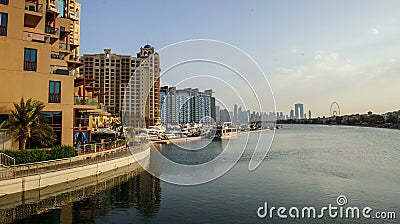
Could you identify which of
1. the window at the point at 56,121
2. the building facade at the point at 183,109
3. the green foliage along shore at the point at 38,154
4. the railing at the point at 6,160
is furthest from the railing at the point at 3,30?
the building facade at the point at 183,109

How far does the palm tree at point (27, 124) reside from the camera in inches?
846

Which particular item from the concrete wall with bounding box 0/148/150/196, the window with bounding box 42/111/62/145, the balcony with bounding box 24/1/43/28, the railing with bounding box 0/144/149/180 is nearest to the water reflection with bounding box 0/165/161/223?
the concrete wall with bounding box 0/148/150/196

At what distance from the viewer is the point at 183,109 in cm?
7919

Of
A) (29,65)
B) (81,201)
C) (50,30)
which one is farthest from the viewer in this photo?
(50,30)

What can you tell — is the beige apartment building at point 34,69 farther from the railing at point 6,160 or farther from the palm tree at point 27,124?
the railing at point 6,160

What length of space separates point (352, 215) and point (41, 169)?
18.3m

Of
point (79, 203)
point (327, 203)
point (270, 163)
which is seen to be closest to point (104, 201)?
point (79, 203)

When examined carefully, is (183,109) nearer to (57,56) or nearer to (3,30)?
(57,56)

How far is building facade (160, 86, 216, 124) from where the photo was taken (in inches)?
2704

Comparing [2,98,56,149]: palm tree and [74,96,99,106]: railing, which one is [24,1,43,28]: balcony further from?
[2,98,56,149]: palm tree

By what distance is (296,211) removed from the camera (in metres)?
16.9

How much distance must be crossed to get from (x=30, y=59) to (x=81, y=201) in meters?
12.5

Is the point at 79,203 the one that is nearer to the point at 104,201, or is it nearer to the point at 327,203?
the point at 104,201

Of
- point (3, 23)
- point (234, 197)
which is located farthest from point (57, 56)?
point (234, 197)
